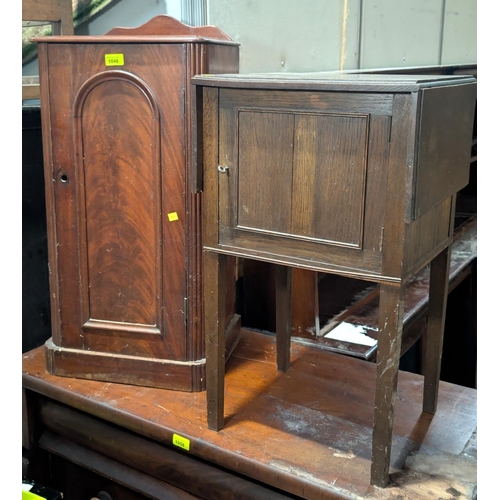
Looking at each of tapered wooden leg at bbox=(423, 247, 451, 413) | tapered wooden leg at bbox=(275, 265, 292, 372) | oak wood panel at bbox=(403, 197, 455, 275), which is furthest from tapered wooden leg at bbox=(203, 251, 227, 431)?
tapered wooden leg at bbox=(423, 247, 451, 413)

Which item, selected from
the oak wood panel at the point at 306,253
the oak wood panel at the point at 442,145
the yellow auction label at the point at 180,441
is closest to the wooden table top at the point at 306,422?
the yellow auction label at the point at 180,441

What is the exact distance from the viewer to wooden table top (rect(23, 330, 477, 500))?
168 centimetres

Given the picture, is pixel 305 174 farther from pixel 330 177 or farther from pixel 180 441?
pixel 180 441

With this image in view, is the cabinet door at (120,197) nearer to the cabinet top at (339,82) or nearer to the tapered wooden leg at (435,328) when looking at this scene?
the cabinet top at (339,82)

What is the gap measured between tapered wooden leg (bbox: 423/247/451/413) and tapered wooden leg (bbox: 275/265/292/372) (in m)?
0.51

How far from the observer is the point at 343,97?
1.50 metres

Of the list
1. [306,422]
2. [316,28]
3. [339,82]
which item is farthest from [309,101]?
[316,28]

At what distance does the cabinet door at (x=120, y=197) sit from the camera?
1.95 m

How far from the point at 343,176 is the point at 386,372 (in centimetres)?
50

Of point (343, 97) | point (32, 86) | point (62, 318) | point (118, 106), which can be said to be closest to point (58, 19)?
point (32, 86)

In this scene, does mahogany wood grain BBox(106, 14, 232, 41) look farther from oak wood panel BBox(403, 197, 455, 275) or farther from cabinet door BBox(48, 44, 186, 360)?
oak wood panel BBox(403, 197, 455, 275)

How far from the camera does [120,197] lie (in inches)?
80.8

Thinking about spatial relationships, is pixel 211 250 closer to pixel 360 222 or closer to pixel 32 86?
pixel 360 222

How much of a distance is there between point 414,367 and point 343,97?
2.44 m
